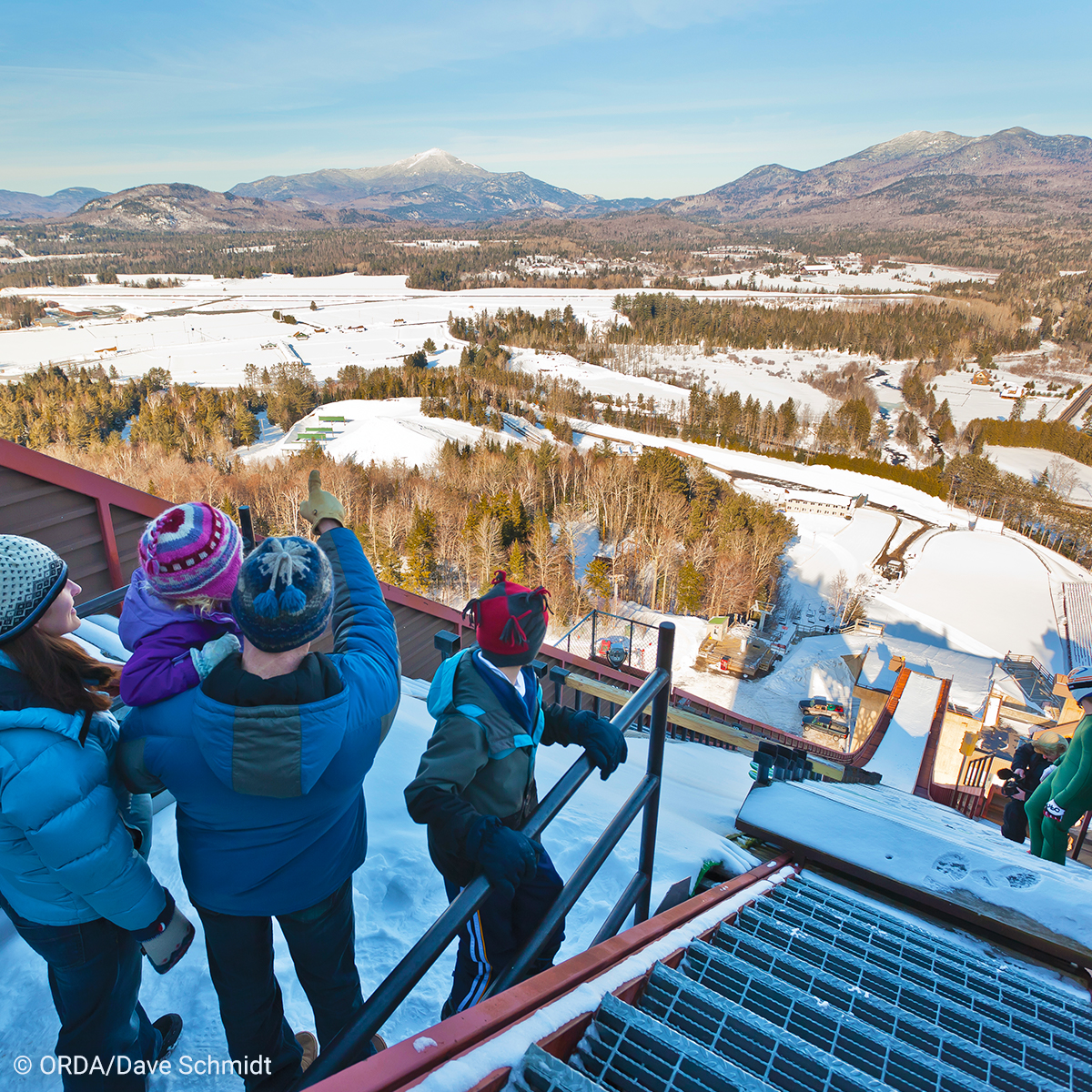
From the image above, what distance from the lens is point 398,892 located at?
109 inches

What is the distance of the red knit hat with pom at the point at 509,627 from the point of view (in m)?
1.64

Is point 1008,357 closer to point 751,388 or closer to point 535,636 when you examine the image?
point 751,388

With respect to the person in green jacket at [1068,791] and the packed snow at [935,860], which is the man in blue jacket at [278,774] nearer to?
the packed snow at [935,860]

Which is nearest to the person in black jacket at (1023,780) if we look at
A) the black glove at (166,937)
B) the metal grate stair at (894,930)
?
the metal grate stair at (894,930)

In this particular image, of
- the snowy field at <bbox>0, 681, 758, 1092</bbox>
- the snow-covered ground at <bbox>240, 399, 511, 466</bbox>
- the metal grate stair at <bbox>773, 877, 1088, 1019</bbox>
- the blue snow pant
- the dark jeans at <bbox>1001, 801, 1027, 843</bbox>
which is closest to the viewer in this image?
the blue snow pant

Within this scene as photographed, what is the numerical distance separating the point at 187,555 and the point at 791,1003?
177 centimetres

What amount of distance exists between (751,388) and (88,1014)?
2793 inches

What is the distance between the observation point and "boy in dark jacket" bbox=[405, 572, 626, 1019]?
5.13 ft

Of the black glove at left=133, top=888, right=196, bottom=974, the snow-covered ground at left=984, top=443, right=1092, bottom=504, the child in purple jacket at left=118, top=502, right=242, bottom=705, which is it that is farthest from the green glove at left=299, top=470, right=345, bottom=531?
the snow-covered ground at left=984, top=443, right=1092, bottom=504

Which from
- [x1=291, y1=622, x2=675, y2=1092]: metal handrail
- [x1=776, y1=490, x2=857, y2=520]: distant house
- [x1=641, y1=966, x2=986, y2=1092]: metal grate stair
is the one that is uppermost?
[x1=291, y1=622, x2=675, y2=1092]: metal handrail

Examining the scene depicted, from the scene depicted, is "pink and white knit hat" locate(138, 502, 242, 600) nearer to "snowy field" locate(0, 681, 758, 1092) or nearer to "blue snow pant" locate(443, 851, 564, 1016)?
"blue snow pant" locate(443, 851, 564, 1016)

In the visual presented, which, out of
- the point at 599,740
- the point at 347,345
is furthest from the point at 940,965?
the point at 347,345

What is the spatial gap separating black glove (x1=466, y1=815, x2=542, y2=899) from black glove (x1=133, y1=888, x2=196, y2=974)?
735 millimetres

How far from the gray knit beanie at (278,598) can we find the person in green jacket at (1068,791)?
11.0 feet
